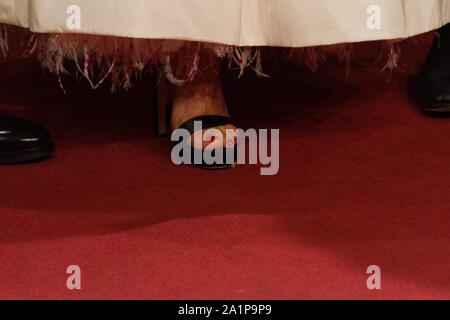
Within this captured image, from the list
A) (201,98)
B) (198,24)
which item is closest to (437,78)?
(201,98)

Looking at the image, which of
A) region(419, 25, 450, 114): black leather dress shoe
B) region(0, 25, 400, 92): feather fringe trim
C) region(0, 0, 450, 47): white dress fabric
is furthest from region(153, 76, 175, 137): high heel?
region(419, 25, 450, 114): black leather dress shoe

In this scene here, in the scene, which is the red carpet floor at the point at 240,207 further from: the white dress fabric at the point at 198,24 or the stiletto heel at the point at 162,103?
the white dress fabric at the point at 198,24

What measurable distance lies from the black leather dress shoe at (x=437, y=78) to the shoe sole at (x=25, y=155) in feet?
1.88

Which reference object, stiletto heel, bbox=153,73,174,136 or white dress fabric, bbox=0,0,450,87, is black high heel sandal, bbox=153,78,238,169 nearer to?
stiletto heel, bbox=153,73,174,136

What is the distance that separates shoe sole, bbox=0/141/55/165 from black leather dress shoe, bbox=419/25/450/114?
573 mm

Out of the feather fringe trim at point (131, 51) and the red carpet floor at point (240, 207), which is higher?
the feather fringe trim at point (131, 51)

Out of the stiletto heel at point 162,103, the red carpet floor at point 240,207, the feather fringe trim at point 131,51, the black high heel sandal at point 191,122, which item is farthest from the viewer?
the stiletto heel at point 162,103

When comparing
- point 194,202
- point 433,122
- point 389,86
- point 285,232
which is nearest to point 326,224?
point 285,232

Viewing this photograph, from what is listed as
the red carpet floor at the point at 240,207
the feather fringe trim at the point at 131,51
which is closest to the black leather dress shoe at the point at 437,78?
the red carpet floor at the point at 240,207

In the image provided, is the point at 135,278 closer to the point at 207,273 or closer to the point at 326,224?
the point at 207,273

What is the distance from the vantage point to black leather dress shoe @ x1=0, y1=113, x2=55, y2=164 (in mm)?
961

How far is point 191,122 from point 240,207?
0.62 ft

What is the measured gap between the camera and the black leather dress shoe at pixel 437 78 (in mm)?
1123

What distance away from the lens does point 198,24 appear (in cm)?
77
